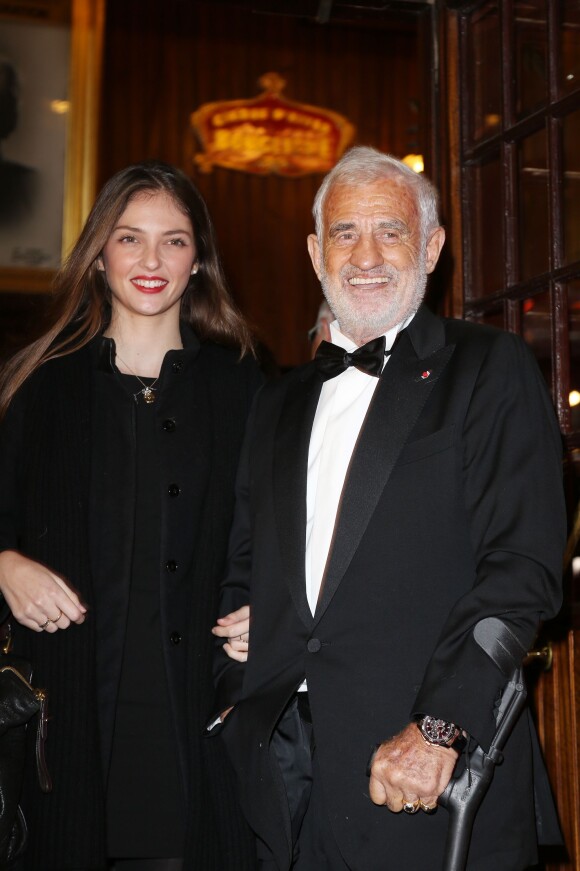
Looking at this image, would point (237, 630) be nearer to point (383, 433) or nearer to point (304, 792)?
point (304, 792)

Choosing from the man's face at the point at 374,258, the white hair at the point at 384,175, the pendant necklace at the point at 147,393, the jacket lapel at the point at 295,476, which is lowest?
the jacket lapel at the point at 295,476

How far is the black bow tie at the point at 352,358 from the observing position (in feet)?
7.88

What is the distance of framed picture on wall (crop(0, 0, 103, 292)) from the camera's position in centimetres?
720

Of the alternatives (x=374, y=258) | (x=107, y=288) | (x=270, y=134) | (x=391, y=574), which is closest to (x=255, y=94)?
(x=270, y=134)

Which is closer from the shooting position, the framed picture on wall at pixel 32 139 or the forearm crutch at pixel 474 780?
the forearm crutch at pixel 474 780

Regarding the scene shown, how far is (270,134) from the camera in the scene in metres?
8.45

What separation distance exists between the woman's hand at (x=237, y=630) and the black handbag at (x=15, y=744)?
17.4 inches

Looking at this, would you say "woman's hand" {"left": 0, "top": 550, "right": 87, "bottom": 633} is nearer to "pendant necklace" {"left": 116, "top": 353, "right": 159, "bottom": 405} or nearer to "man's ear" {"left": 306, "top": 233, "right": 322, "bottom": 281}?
"pendant necklace" {"left": 116, "top": 353, "right": 159, "bottom": 405}

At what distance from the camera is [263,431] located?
2.60 meters

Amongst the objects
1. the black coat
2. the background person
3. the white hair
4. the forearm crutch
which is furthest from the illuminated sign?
the forearm crutch

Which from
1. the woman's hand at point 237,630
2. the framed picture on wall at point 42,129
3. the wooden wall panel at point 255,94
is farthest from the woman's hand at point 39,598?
the wooden wall panel at point 255,94

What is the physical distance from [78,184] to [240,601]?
17.3 feet

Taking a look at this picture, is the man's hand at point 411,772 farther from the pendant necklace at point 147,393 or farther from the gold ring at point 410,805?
the pendant necklace at point 147,393

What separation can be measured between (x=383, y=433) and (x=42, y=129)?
5.81 metres
